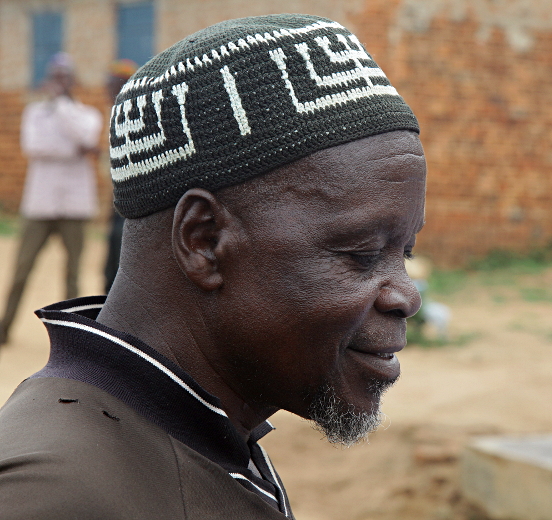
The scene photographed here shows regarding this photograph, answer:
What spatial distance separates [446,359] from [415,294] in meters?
6.08

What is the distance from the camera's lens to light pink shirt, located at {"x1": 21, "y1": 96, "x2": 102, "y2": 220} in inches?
259

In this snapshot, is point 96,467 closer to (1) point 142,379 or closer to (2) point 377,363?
(1) point 142,379

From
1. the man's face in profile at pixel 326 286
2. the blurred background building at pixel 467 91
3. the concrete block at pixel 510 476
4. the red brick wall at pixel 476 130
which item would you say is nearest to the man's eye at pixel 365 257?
the man's face in profile at pixel 326 286

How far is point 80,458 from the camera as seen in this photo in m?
1.11

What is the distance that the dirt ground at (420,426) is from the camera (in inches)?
196

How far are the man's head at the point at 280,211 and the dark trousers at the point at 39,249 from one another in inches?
213

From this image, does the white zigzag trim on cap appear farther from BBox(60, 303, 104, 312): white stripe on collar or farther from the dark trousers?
the dark trousers

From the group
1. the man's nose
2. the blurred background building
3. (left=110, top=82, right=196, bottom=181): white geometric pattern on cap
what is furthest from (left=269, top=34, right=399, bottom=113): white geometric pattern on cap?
the blurred background building

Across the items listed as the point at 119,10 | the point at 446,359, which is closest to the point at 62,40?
the point at 119,10

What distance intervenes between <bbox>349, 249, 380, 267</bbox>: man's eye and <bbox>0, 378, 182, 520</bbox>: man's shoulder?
1.46 feet

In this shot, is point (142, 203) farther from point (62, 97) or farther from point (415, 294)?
point (62, 97)

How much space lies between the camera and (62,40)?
44.4 ft

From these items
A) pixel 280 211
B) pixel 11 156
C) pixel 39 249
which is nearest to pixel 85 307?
pixel 280 211

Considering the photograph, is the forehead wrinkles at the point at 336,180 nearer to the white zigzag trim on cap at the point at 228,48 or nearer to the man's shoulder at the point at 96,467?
the white zigzag trim on cap at the point at 228,48
